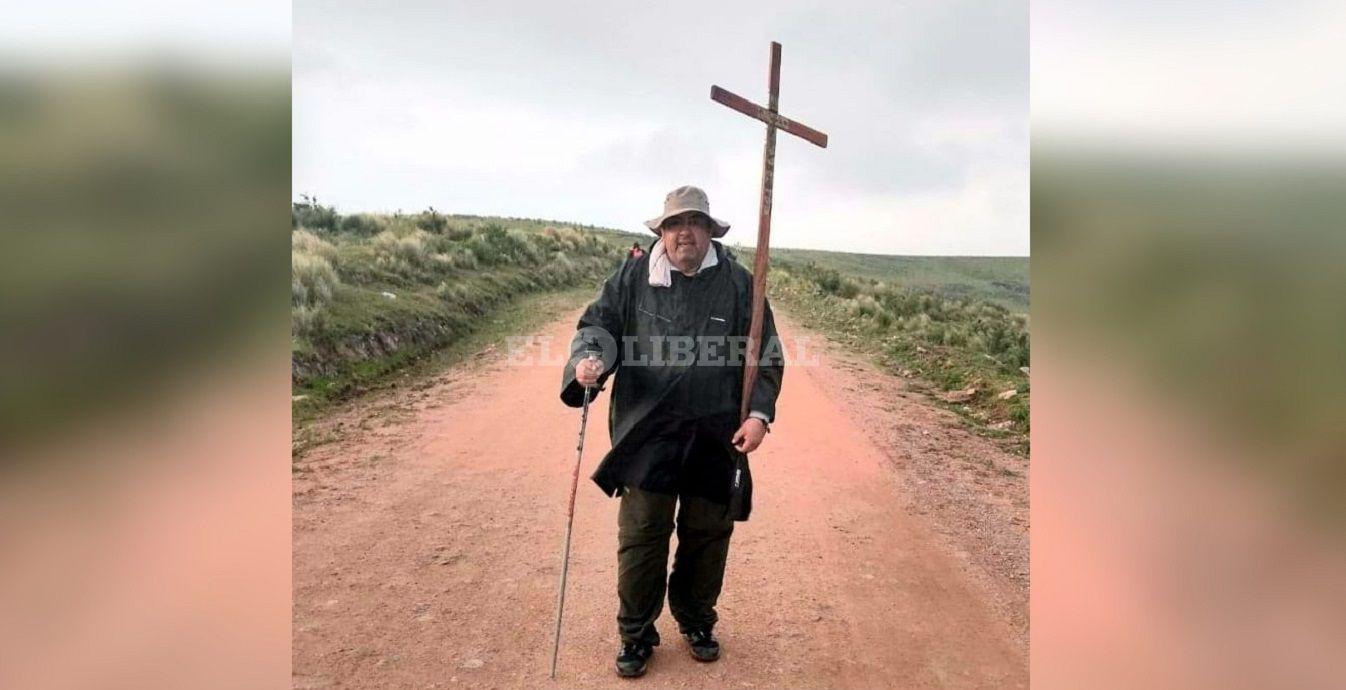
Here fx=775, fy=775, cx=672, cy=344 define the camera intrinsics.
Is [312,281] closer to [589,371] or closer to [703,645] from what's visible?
[589,371]

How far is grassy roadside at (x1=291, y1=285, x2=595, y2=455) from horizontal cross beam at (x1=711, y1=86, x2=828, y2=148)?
3.45 meters

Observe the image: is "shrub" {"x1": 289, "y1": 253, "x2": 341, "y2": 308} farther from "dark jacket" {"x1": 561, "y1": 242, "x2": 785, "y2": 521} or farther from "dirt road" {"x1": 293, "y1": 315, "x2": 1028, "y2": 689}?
"dark jacket" {"x1": 561, "y1": 242, "x2": 785, "y2": 521}

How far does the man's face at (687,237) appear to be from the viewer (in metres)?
3.23

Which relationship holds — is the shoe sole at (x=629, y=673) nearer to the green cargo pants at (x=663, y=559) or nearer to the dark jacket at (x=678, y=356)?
the green cargo pants at (x=663, y=559)

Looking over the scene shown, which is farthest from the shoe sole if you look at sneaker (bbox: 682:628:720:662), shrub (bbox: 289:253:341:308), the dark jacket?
shrub (bbox: 289:253:341:308)

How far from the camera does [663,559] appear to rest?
345 centimetres

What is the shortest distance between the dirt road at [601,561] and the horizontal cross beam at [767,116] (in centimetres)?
232

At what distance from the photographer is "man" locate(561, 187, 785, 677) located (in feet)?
10.9

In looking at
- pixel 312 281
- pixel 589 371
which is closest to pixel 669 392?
pixel 589 371
